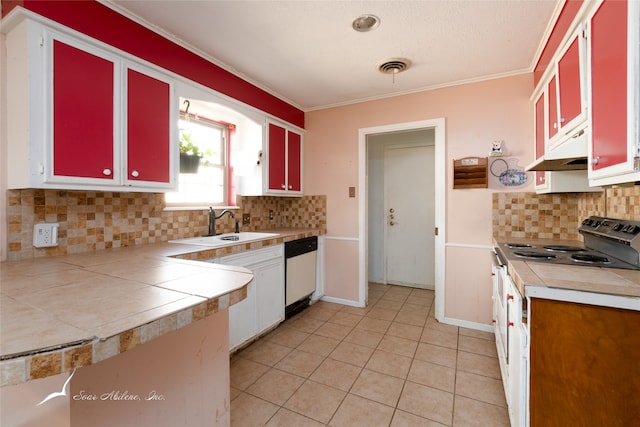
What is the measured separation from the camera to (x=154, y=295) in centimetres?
87

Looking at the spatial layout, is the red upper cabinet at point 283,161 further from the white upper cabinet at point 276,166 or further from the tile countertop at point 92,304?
the tile countertop at point 92,304

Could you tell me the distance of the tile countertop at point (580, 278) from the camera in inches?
40.6

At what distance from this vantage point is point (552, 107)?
5.95 ft

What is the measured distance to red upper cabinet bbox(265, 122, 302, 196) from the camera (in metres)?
2.96

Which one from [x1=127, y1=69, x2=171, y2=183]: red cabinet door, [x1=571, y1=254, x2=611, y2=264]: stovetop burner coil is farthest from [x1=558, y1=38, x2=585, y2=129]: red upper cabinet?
[x1=127, y1=69, x2=171, y2=183]: red cabinet door

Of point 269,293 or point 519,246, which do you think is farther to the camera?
point 269,293

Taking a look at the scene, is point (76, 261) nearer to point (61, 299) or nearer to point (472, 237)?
point (61, 299)

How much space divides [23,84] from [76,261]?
884 mm

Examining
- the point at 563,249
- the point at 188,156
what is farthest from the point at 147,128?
the point at 563,249

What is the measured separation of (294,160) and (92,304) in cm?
274

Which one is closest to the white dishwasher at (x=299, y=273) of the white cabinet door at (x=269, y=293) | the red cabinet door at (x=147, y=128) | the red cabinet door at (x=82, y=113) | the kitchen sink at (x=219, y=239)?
the white cabinet door at (x=269, y=293)

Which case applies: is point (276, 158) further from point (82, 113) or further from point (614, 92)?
point (614, 92)

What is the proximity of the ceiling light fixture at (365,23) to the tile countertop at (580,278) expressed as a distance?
67.5 inches

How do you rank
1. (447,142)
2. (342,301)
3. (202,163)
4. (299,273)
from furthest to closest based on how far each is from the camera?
(342,301) < (299,273) < (447,142) < (202,163)
